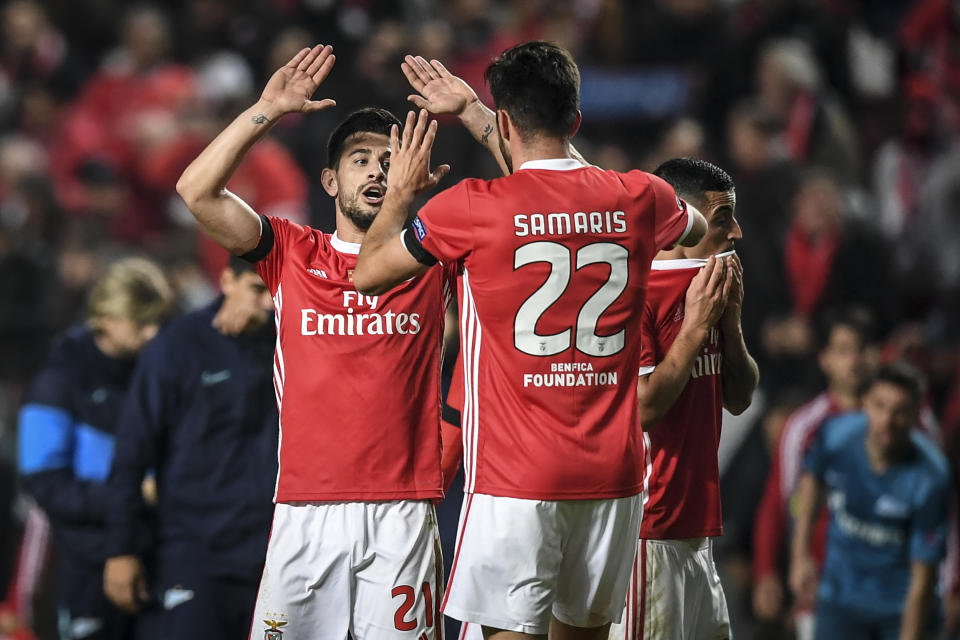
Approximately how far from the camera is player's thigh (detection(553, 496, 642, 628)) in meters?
4.28

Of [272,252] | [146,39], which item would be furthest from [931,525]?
[146,39]

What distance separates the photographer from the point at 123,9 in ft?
46.4

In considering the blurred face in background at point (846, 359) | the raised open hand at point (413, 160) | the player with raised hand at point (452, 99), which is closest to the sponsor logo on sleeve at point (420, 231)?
the raised open hand at point (413, 160)

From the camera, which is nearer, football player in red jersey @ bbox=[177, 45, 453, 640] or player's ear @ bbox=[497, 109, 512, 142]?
player's ear @ bbox=[497, 109, 512, 142]

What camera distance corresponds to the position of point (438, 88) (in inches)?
190

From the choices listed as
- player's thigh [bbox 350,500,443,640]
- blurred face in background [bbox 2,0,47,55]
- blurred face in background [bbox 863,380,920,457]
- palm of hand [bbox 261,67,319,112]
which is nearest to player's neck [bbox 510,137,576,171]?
palm of hand [bbox 261,67,319,112]

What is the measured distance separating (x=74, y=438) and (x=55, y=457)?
0.67 ft

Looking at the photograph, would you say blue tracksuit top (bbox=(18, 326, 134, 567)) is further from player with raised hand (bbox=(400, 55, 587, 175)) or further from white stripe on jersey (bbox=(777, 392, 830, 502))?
white stripe on jersey (bbox=(777, 392, 830, 502))

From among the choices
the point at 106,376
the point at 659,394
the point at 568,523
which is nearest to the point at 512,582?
the point at 568,523

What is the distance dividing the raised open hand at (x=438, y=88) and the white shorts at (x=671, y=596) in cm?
167

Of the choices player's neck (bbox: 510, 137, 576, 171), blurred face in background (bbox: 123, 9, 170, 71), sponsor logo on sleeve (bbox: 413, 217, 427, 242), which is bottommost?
sponsor logo on sleeve (bbox: 413, 217, 427, 242)

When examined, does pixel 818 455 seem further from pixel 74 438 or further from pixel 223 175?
pixel 223 175

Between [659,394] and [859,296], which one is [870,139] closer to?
[859,296]

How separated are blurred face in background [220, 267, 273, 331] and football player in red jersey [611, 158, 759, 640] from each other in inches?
75.5
